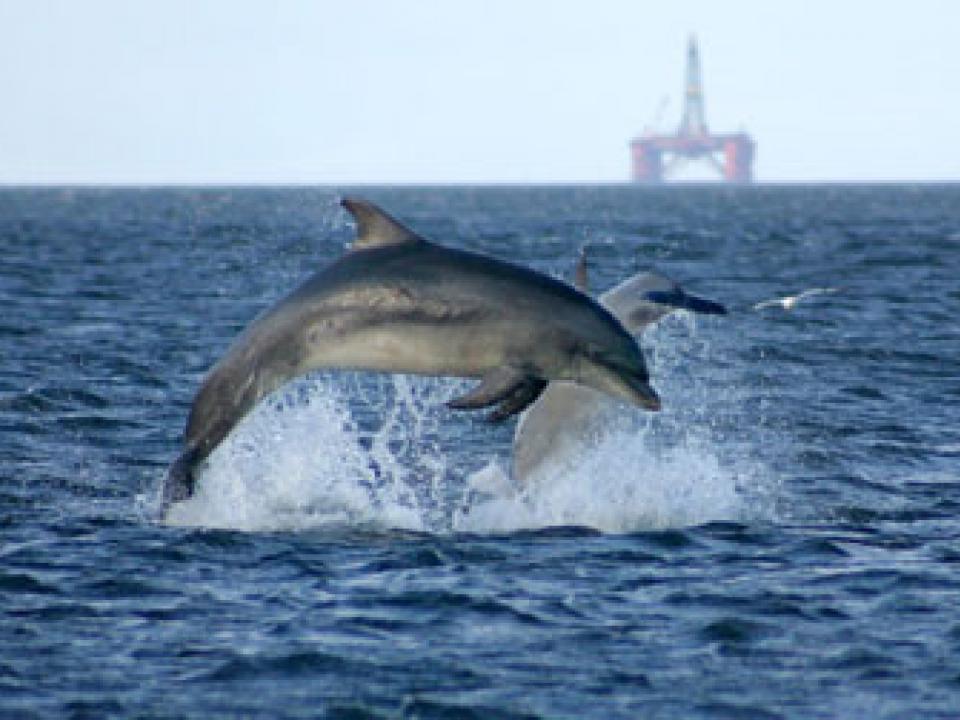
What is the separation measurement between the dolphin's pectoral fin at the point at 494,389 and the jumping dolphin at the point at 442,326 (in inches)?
0.4

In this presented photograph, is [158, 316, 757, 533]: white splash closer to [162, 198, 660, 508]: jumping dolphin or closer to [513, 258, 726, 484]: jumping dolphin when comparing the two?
[513, 258, 726, 484]: jumping dolphin

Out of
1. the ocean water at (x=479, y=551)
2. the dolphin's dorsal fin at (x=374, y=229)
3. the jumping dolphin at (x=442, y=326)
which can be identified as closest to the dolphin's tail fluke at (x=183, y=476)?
the ocean water at (x=479, y=551)

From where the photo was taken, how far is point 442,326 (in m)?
13.9

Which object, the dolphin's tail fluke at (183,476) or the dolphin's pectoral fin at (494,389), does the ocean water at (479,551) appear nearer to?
the dolphin's tail fluke at (183,476)

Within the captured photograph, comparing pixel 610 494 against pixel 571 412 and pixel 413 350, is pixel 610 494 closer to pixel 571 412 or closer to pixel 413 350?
pixel 571 412

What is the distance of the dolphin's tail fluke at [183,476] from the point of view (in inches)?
571

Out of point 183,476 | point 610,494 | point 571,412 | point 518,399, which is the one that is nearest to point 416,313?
point 518,399

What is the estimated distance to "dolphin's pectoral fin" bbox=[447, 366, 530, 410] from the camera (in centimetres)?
1352

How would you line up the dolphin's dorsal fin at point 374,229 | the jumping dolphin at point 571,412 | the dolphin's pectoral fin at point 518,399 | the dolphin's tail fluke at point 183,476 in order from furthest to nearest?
the jumping dolphin at point 571,412, the dolphin's tail fluke at point 183,476, the dolphin's dorsal fin at point 374,229, the dolphin's pectoral fin at point 518,399

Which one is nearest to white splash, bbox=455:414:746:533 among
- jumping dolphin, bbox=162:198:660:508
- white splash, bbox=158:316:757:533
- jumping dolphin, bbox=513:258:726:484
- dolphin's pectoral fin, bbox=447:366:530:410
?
white splash, bbox=158:316:757:533

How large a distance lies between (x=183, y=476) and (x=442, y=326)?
7.61 ft

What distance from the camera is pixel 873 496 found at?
17641 mm

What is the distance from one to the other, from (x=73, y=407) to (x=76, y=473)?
15.1 ft

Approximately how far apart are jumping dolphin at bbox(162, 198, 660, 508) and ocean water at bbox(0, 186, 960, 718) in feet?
4.66
